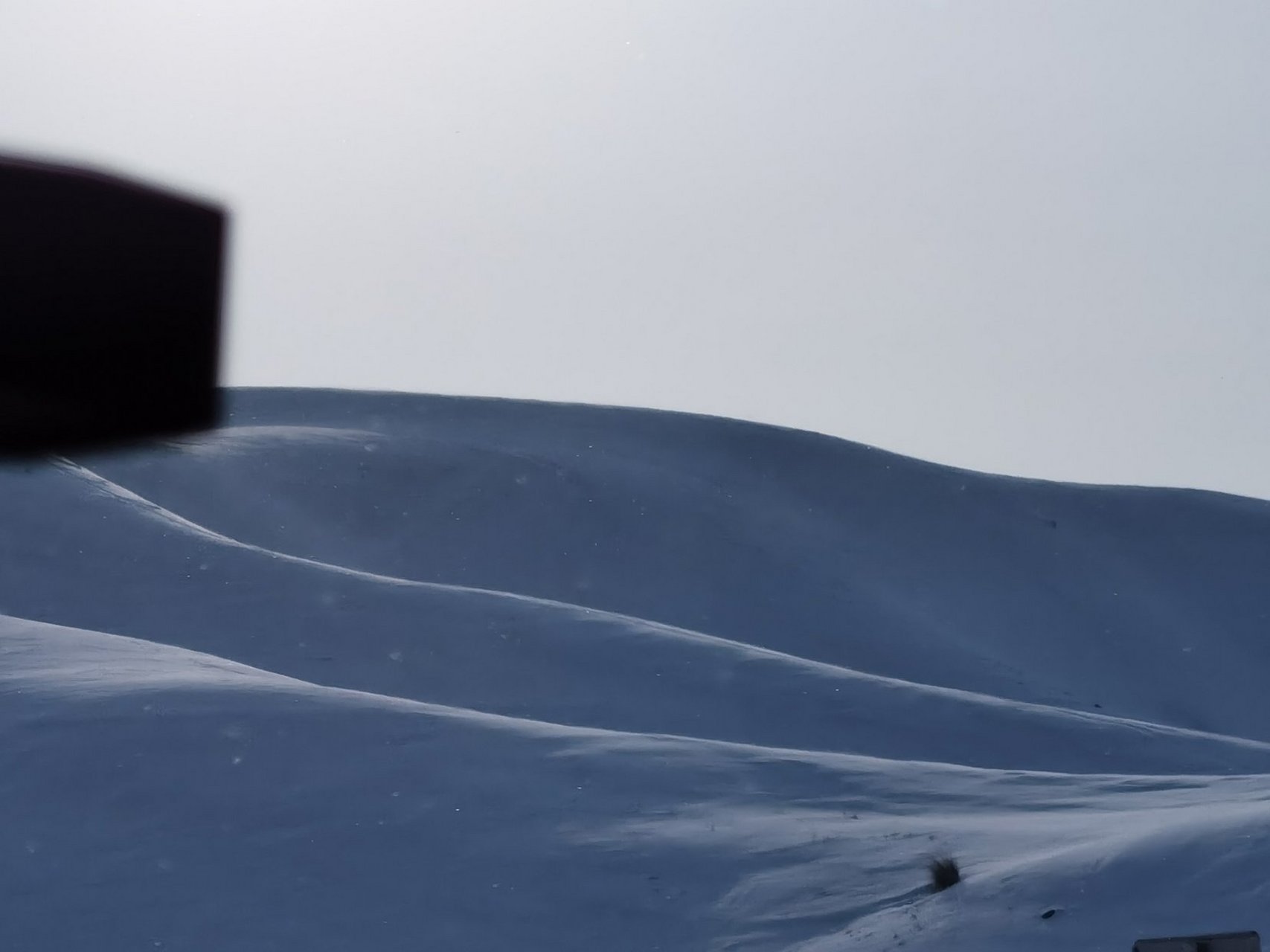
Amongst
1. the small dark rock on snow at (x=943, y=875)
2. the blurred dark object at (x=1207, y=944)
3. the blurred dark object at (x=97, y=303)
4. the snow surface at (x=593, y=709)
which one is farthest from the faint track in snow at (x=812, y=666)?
the blurred dark object at (x=1207, y=944)

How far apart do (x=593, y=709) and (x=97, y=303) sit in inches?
339

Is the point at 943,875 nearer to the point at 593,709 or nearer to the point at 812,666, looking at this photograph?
the point at 593,709

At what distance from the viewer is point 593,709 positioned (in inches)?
418

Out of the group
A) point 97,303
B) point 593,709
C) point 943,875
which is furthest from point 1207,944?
point 97,303

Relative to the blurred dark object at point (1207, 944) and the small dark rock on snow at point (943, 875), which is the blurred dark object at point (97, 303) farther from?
the blurred dark object at point (1207, 944)

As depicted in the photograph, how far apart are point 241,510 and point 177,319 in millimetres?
5716

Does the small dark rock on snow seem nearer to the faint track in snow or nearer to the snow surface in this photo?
the snow surface

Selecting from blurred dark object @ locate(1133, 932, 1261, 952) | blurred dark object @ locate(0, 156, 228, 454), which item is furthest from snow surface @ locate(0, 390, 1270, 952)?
blurred dark object @ locate(1133, 932, 1261, 952)

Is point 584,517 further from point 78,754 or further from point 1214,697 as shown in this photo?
point 78,754

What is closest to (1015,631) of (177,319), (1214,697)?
(1214,697)

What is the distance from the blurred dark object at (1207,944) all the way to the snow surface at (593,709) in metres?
1.41

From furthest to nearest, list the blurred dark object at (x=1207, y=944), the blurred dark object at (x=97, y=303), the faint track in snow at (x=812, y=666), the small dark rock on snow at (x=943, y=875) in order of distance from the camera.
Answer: the blurred dark object at (x=97, y=303), the faint track in snow at (x=812, y=666), the small dark rock on snow at (x=943, y=875), the blurred dark object at (x=1207, y=944)

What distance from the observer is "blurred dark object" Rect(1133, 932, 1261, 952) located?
3215 mm

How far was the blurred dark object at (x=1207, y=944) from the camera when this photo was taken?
3215 mm
